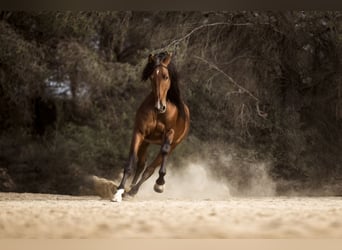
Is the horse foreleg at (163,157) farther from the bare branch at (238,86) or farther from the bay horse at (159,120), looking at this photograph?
the bare branch at (238,86)

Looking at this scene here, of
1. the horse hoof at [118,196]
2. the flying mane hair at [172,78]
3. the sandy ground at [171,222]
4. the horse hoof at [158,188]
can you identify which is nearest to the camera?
the sandy ground at [171,222]

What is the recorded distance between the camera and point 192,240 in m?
3.45

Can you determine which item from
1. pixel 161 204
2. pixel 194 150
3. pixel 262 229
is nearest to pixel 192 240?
pixel 262 229

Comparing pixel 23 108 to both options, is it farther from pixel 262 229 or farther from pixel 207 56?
pixel 262 229

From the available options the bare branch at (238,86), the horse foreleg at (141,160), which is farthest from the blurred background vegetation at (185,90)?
the horse foreleg at (141,160)

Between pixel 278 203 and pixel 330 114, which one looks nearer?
pixel 278 203

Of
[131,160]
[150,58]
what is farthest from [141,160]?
[150,58]

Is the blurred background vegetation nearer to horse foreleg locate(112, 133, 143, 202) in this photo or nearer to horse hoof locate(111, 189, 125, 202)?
horse foreleg locate(112, 133, 143, 202)

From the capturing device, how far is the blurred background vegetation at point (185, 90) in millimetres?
4566

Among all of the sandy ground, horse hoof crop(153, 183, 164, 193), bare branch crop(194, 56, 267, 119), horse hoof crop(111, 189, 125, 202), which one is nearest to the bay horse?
horse hoof crop(153, 183, 164, 193)

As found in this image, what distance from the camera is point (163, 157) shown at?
177 inches

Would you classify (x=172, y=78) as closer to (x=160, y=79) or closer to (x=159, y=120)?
(x=160, y=79)

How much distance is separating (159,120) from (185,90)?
0.32m

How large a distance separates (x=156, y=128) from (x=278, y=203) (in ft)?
3.52
